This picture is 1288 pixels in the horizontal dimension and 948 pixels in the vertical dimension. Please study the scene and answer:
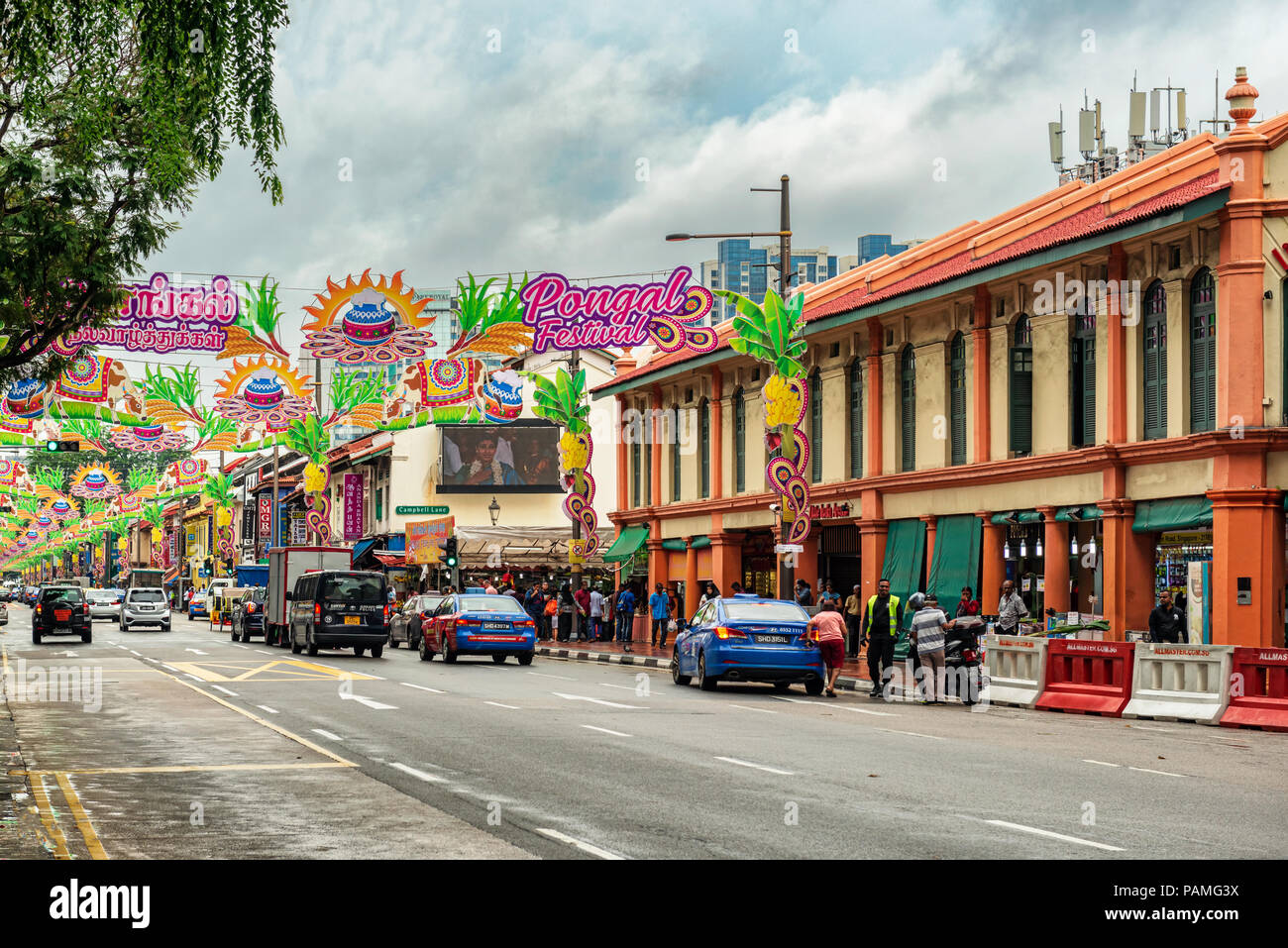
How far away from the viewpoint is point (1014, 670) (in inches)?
1009

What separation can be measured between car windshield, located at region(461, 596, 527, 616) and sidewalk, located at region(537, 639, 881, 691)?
11.1ft

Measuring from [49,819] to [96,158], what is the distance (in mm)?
8604

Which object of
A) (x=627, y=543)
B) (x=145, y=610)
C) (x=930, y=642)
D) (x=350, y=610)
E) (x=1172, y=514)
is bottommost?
(x=145, y=610)

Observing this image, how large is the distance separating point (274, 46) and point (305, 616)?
92.1ft

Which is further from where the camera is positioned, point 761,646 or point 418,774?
point 761,646

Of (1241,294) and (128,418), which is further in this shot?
(128,418)

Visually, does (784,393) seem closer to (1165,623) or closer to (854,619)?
(854,619)

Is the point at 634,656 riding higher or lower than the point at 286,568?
lower

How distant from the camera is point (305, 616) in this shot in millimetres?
39094

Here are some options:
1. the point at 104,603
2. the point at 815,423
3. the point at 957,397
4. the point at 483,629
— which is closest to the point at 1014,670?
the point at 957,397

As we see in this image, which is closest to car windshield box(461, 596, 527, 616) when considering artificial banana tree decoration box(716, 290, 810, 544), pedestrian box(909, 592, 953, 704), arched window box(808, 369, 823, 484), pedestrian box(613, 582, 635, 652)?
artificial banana tree decoration box(716, 290, 810, 544)
